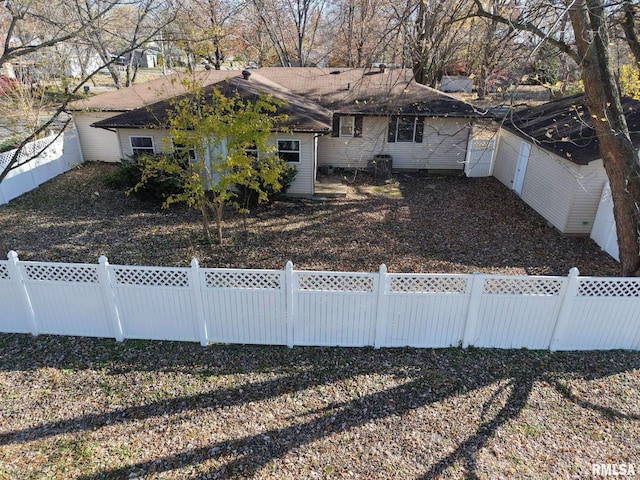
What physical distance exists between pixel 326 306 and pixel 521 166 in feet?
34.9

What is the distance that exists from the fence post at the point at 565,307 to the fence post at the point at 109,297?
6.58m

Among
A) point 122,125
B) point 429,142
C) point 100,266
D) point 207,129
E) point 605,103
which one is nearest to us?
point 100,266

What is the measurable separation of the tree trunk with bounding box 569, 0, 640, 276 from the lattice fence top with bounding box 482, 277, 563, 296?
2.03 metres

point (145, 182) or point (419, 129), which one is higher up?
point (419, 129)

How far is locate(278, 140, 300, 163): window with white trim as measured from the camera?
43.5 ft

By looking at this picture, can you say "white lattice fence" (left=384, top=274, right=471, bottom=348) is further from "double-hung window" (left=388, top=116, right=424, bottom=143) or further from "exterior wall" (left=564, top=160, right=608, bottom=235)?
"double-hung window" (left=388, top=116, right=424, bottom=143)

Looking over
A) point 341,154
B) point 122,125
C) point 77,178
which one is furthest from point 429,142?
point 77,178

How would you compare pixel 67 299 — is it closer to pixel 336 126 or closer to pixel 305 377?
pixel 305 377

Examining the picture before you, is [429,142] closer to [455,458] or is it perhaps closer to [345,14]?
[345,14]

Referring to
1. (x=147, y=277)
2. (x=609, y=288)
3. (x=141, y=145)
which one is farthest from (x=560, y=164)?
(x=141, y=145)

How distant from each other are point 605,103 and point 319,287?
17.2 ft

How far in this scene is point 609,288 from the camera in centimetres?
591

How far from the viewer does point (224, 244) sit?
984cm
